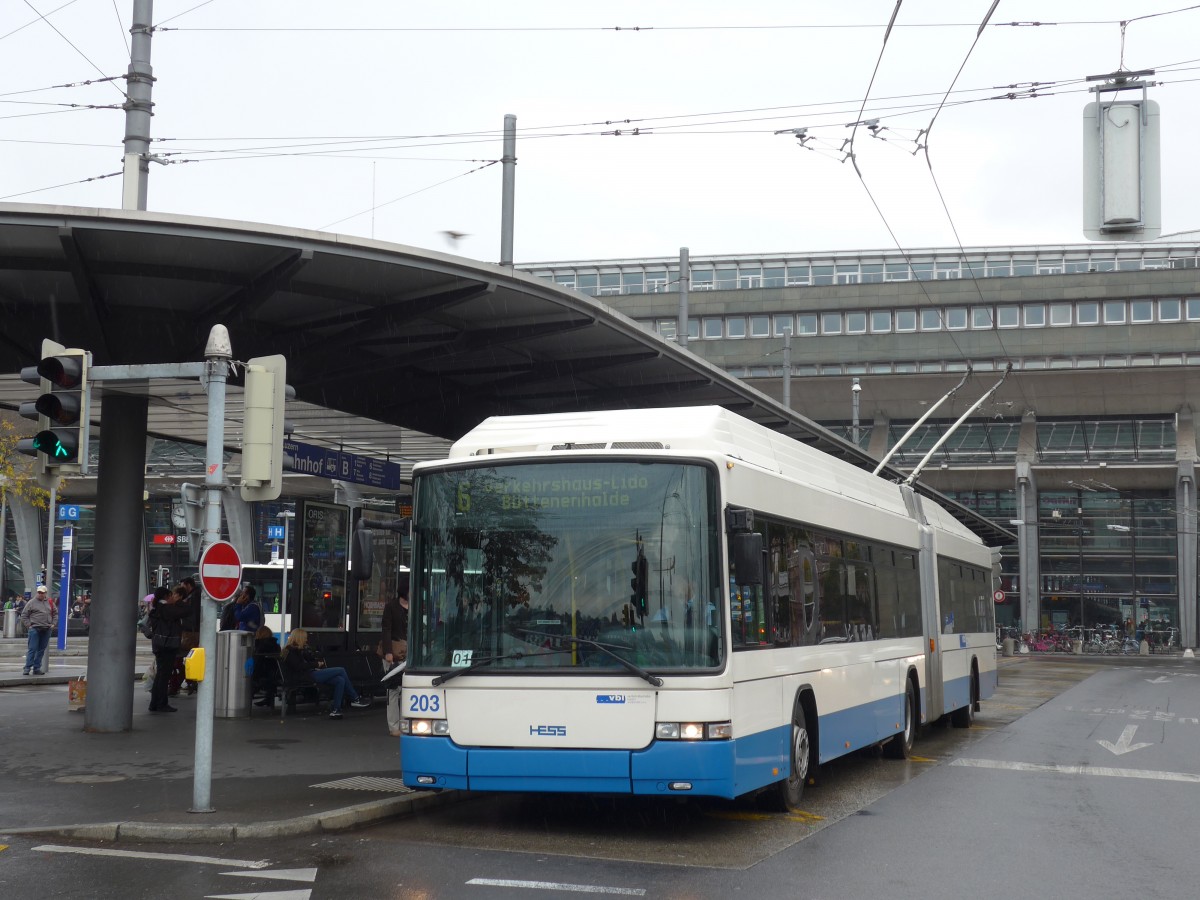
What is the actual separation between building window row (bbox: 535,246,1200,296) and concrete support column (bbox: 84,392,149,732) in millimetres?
49681

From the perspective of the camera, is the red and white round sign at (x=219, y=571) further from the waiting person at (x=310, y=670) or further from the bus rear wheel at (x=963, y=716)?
the bus rear wheel at (x=963, y=716)

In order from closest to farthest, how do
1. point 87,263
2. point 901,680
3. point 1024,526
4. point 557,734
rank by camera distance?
point 557,734
point 87,263
point 901,680
point 1024,526

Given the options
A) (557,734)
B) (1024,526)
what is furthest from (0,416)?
(1024,526)

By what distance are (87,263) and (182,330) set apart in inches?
103

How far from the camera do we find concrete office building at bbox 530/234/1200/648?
180 ft

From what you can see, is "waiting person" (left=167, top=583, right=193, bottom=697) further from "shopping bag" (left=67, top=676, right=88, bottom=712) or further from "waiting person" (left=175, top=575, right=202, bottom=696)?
"shopping bag" (left=67, top=676, right=88, bottom=712)

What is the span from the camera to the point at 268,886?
7.72 m

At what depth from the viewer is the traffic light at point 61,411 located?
9.94m

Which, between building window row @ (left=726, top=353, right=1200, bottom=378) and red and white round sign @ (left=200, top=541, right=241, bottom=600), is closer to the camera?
red and white round sign @ (left=200, top=541, right=241, bottom=600)

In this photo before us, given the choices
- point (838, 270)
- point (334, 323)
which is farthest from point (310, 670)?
point (838, 270)

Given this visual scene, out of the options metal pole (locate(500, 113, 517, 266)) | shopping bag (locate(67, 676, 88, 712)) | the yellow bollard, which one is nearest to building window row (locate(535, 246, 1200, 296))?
metal pole (locate(500, 113, 517, 266))

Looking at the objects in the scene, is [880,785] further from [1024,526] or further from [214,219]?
[1024,526]

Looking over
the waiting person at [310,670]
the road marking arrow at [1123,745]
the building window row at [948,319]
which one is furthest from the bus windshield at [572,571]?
the building window row at [948,319]

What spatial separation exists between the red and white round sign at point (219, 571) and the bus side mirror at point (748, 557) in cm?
354
